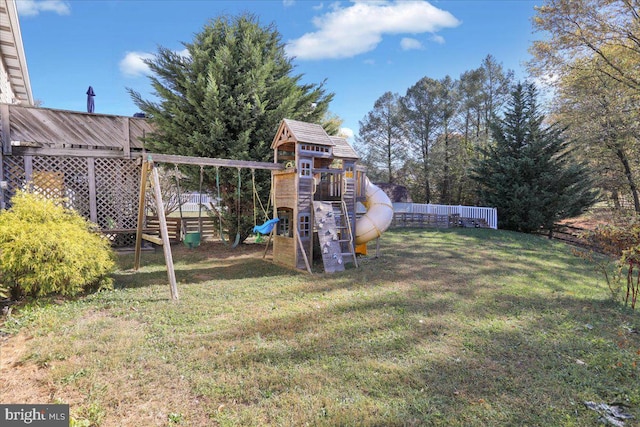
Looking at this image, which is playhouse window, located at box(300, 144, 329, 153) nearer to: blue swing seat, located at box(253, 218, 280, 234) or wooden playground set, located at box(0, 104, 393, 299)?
wooden playground set, located at box(0, 104, 393, 299)

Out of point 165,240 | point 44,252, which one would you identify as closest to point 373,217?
point 165,240

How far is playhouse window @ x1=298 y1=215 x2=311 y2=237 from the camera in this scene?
777 cm

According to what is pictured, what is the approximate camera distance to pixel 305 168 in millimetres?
7695

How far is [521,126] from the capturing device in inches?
651

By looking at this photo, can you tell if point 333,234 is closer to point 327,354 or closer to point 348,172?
point 348,172

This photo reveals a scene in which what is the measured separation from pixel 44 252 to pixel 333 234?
217 inches

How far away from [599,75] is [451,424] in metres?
19.3

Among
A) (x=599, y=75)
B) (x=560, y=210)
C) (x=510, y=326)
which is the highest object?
(x=599, y=75)

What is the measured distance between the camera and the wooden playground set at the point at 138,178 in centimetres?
770

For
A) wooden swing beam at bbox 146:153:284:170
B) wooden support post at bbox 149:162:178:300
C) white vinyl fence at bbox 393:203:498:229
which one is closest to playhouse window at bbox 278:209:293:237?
wooden swing beam at bbox 146:153:284:170

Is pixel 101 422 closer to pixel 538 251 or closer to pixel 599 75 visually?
pixel 538 251

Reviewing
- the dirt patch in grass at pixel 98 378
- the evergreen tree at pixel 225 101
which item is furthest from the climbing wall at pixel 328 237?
the dirt patch in grass at pixel 98 378

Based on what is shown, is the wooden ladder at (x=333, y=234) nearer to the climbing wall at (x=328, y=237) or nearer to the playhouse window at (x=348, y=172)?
the climbing wall at (x=328, y=237)

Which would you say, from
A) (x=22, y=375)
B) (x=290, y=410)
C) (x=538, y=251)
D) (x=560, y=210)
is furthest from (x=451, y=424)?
(x=560, y=210)
